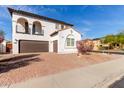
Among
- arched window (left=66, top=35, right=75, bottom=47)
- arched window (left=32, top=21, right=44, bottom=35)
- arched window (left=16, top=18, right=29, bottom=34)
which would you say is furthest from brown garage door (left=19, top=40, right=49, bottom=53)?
arched window (left=66, top=35, right=75, bottom=47)

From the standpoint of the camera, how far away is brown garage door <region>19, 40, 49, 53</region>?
21259mm

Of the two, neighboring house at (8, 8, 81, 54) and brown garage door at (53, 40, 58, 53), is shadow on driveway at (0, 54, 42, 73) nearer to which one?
neighboring house at (8, 8, 81, 54)

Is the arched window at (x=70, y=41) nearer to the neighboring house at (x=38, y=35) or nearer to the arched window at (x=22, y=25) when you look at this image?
the neighboring house at (x=38, y=35)

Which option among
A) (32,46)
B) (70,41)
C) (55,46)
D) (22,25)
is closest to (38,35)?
(32,46)

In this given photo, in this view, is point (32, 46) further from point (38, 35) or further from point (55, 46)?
point (55, 46)

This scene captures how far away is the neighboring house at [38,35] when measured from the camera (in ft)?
67.9

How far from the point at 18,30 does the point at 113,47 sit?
46.4 m

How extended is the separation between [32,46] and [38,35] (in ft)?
6.62

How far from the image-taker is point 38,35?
76.0ft

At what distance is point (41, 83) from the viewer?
637 centimetres

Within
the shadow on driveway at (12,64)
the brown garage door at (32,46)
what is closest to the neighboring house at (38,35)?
the brown garage door at (32,46)

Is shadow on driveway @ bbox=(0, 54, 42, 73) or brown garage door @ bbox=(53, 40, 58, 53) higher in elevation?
brown garage door @ bbox=(53, 40, 58, 53)
